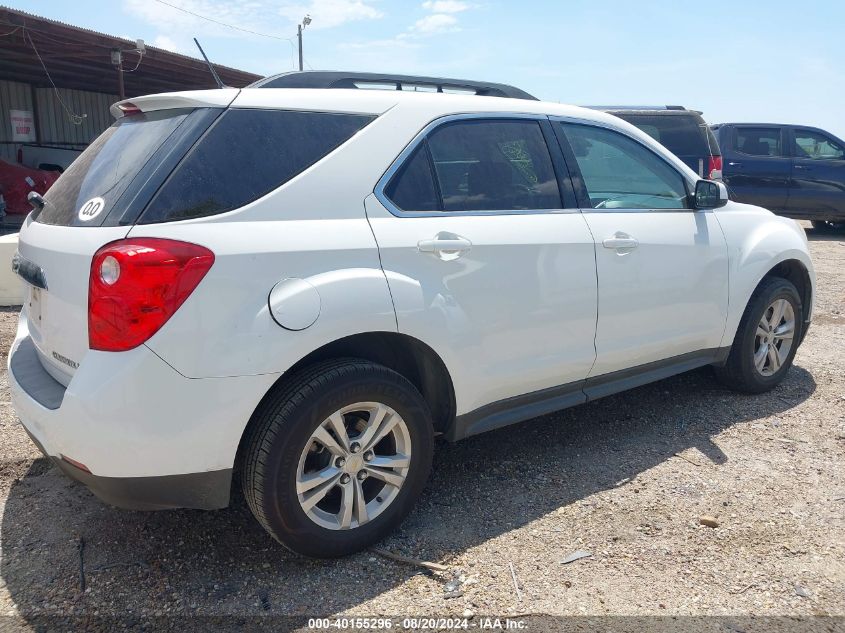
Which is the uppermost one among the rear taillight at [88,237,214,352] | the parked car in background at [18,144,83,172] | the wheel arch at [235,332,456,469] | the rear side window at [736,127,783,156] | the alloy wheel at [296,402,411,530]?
the rear side window at [736,127,783,156]

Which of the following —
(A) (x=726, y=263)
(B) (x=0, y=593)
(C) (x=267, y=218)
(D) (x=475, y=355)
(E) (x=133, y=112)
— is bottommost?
(B) (x=0, y=593)

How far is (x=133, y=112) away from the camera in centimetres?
288

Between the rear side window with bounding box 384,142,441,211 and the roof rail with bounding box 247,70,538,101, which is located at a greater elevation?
the roof rail with bounding box 247,70,538,101

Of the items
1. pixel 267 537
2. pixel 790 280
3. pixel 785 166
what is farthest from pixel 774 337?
pixel 785 166

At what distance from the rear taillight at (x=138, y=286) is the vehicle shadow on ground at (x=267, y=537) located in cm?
96

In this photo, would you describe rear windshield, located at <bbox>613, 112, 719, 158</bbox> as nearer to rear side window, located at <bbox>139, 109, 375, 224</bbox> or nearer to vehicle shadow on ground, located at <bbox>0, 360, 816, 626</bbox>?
vehicle shadow on ground, located at <bbox>0, 360, 816, 626</bbox>

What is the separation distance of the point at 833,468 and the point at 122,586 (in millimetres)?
3360

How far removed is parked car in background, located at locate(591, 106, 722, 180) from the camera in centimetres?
868

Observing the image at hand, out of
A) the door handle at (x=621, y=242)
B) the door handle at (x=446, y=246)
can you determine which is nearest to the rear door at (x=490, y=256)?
the door handle at (x=446, y=246)

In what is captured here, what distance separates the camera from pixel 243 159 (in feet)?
8.27

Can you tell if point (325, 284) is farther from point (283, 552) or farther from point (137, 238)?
point (283, 552)

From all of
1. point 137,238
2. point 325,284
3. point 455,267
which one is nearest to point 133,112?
point 137,238

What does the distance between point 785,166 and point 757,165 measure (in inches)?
18.9

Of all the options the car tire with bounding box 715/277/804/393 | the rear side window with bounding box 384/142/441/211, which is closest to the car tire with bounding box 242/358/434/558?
the rear side window with bounding box 384/142/441/211
